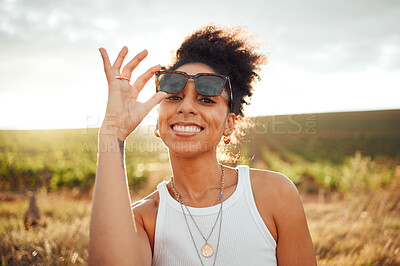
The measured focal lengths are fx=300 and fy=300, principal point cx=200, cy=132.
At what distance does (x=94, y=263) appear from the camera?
1773 mm

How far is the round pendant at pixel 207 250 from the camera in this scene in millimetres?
2188

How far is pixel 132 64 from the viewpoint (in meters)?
2.17

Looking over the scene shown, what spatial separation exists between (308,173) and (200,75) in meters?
18.5

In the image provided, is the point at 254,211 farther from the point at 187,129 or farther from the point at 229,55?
the point at 229,55

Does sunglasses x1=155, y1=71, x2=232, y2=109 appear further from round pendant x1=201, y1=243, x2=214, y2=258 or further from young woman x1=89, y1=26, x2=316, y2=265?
round pendant x1=201, y1=243, x2=214, y2=258

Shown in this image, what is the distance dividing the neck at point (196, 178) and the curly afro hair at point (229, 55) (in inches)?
25.0

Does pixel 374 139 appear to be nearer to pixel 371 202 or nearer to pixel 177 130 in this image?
pixel 371 202

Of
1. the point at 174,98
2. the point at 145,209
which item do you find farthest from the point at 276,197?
the point at 174,98

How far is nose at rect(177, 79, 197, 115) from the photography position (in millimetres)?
2373

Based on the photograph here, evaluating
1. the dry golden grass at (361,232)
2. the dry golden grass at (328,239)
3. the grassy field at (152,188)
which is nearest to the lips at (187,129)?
the grassy field at (152,188)

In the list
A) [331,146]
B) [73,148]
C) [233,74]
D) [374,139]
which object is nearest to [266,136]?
[331,146]

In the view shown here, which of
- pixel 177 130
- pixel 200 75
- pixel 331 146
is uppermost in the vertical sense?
pixel 200 75

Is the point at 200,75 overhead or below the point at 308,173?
overhead

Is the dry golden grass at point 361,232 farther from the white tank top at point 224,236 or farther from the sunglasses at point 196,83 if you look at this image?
the sunglasses at point 196,83
